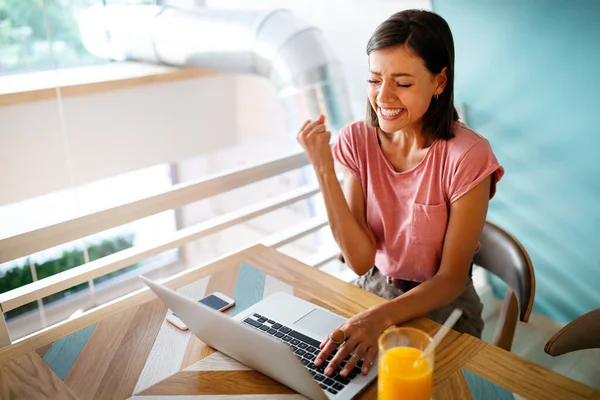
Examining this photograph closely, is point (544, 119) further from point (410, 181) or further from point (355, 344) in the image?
point (355, 344)

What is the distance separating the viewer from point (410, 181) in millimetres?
1175

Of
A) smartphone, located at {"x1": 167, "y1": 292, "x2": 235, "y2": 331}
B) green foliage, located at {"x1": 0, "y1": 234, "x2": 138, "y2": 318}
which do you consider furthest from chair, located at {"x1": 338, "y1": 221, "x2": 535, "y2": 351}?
green foliage, located at {"x1": 0, "y1": 234, "x2": 138, "y2": 318}

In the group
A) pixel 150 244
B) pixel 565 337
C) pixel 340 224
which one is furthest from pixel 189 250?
pixel 565 337

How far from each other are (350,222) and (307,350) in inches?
15.1

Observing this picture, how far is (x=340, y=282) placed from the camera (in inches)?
43.7

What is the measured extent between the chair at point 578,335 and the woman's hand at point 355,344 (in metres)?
0.30

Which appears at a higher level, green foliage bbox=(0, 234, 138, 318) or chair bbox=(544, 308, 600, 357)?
chair bbox=(544, 308, 600, 357)

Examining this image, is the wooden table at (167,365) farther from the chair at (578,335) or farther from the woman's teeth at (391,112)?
the woman's teeth at (391,112)

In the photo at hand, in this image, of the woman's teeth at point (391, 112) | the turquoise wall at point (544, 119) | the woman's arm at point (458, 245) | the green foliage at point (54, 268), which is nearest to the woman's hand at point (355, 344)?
the woman's arm at point (458, 245)

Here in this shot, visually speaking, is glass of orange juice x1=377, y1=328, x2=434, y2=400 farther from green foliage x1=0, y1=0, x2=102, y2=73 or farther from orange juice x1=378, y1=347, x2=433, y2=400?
green foliage x1=0, y1=0, x2=102, y2=73

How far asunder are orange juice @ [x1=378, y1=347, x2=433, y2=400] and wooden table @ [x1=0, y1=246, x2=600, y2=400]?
71mm

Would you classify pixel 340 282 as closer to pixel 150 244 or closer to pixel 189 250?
pixel 150 244

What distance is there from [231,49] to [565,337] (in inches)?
67.7

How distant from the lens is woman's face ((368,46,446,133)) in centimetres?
105
